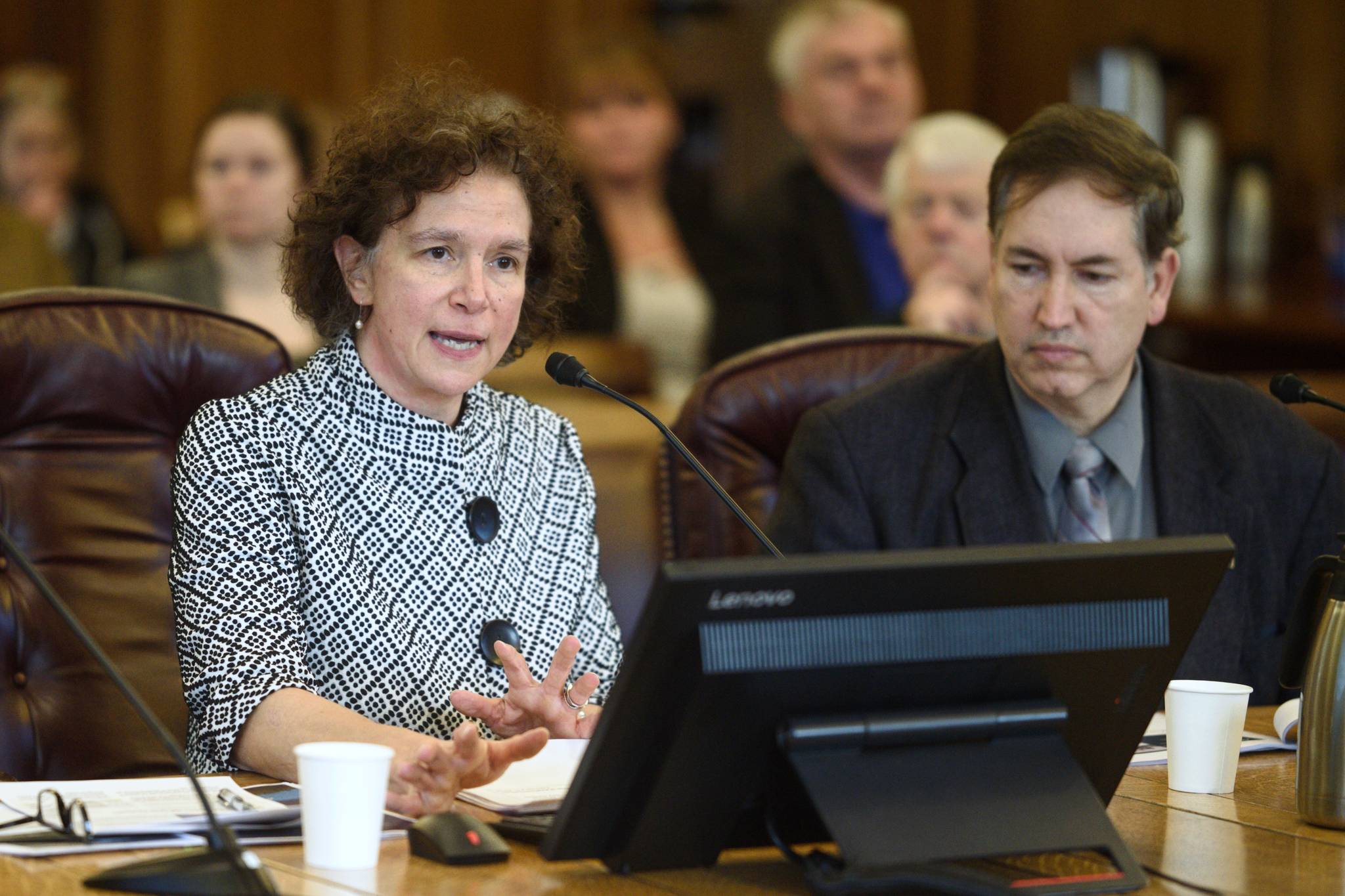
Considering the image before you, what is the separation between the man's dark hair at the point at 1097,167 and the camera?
203 centimetres

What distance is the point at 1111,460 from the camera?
6.95 ft

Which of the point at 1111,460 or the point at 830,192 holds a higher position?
the point at 830,192

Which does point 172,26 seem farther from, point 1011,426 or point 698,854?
point 698,854

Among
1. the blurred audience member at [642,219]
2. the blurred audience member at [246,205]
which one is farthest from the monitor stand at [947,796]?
the blurred audience member at [642,219]

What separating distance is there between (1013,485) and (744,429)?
1.29ft

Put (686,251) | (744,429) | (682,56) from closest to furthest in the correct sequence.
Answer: (744,429), (686,251), (682,56)

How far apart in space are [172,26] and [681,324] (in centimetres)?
245

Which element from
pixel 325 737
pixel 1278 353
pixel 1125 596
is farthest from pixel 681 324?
pixel 1125 596

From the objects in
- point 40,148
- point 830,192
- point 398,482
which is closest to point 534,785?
point 398,482

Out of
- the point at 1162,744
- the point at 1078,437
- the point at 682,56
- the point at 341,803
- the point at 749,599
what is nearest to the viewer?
the point at 749,599

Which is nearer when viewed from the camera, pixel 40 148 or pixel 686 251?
pixel 686 251

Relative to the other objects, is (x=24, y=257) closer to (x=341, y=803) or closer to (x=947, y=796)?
(x=341, y=803)

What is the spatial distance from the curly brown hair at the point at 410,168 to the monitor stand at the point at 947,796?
35.6 inches

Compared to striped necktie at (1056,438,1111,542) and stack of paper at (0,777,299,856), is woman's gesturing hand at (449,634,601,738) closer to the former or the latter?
stack of paper at (0,777,299,856)
